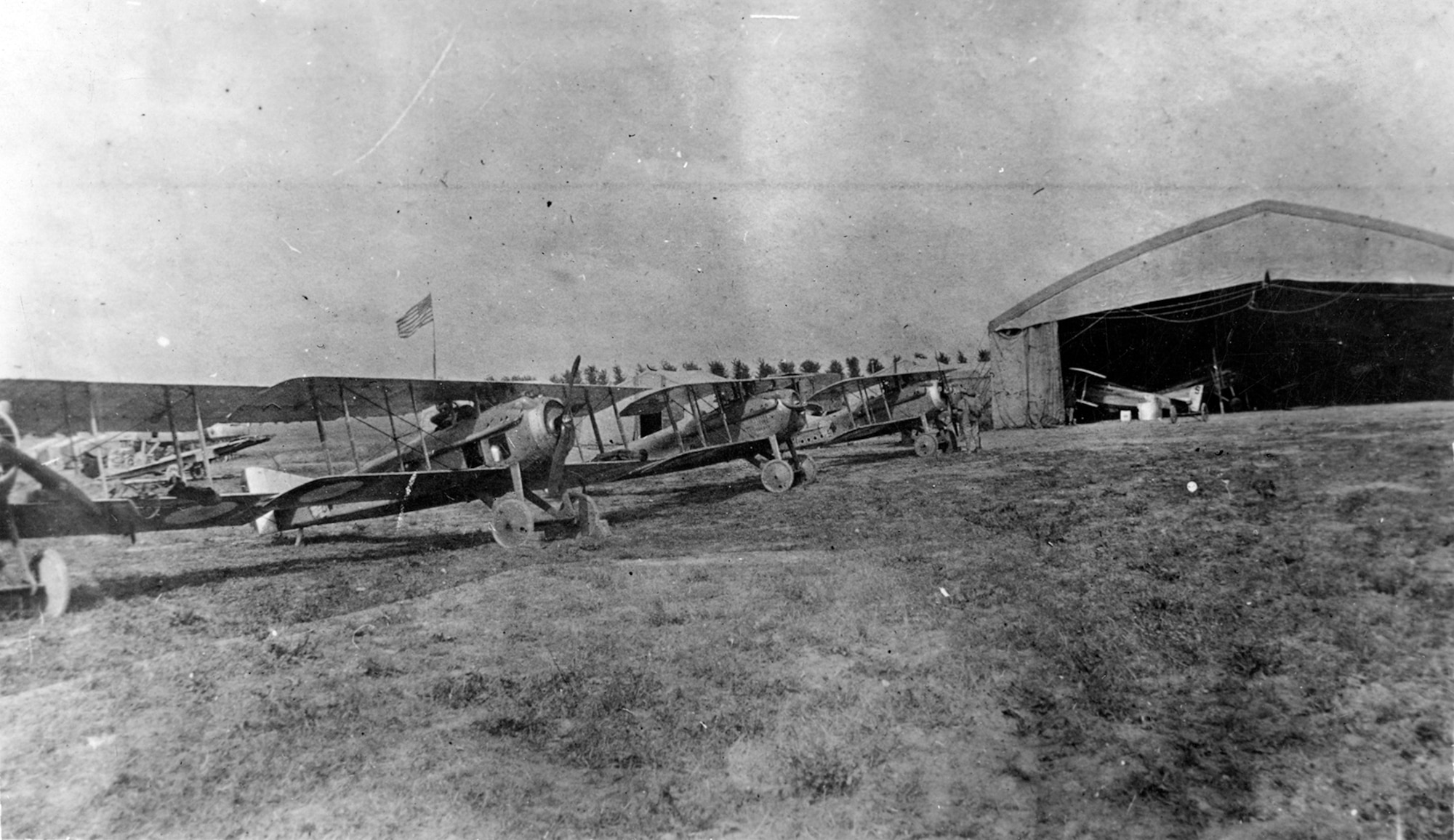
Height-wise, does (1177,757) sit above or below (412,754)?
below

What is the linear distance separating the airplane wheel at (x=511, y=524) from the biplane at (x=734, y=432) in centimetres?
306

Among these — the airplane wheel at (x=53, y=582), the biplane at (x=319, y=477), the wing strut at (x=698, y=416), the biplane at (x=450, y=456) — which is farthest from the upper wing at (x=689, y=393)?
the airplane wheel at (x=53, y=582)

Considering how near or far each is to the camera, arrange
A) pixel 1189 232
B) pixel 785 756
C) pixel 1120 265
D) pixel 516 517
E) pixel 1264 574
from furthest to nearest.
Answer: pixel 1120 265
pixel 1189 232
pixel 516 517
pixel 1264 574
pixel 785 756

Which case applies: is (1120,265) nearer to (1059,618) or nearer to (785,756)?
(1059,618)

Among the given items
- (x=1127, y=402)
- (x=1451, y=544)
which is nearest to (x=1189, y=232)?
(x=1127, y=402)

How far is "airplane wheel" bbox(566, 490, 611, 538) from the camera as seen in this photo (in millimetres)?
7816

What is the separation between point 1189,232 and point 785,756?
15203mm

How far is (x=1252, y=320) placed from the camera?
629 inches

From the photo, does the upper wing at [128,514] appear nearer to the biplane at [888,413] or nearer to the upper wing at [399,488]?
the upper wing at [399,488]

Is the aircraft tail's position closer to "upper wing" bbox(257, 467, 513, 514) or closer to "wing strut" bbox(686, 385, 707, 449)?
"upper wing" bbox(257, 467, 513, 514)

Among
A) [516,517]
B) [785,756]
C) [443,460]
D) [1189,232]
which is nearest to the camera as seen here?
[785,756]

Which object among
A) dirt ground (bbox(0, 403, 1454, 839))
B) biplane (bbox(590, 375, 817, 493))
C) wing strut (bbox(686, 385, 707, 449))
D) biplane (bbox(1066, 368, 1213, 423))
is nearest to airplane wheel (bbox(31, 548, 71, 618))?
dirt ground (bbox(0, 403, 1454, 839))

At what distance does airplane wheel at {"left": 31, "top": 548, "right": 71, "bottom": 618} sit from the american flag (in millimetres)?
4357

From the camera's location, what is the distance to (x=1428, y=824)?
2293 mm
